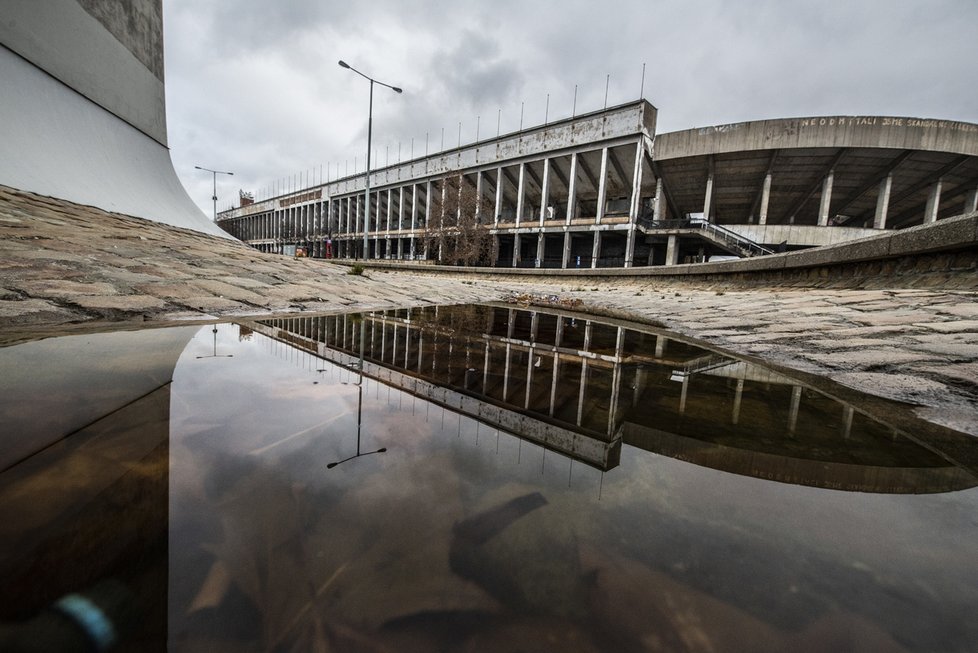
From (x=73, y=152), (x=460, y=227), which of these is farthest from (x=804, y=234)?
(x=73, y=152)

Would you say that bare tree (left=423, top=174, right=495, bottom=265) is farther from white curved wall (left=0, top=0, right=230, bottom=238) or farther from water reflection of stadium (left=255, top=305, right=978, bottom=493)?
water reflection of stadium (left=255, top=305, right=978, bottom=493)

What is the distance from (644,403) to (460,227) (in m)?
26.0

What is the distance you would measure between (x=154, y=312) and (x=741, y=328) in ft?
16.6

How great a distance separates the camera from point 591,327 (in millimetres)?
4145

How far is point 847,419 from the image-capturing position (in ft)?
4.91

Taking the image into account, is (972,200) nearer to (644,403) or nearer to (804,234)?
→ (804,234)

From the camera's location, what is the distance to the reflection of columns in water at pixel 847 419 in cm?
136

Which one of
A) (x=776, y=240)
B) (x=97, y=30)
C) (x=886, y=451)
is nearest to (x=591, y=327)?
(x=886, y=451)

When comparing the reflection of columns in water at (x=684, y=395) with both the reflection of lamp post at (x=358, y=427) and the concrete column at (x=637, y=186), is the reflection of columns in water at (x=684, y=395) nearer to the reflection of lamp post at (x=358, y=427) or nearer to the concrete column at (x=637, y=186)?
the reflection of lamp post at (x=358, y=427)

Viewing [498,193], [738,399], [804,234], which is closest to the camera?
[738,399]

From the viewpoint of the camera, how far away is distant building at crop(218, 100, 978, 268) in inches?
787

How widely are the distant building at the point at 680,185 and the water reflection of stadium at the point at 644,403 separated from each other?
2158 centimetres

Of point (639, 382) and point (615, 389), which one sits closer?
point (615, 389)

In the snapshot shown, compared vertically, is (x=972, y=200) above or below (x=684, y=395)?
above
